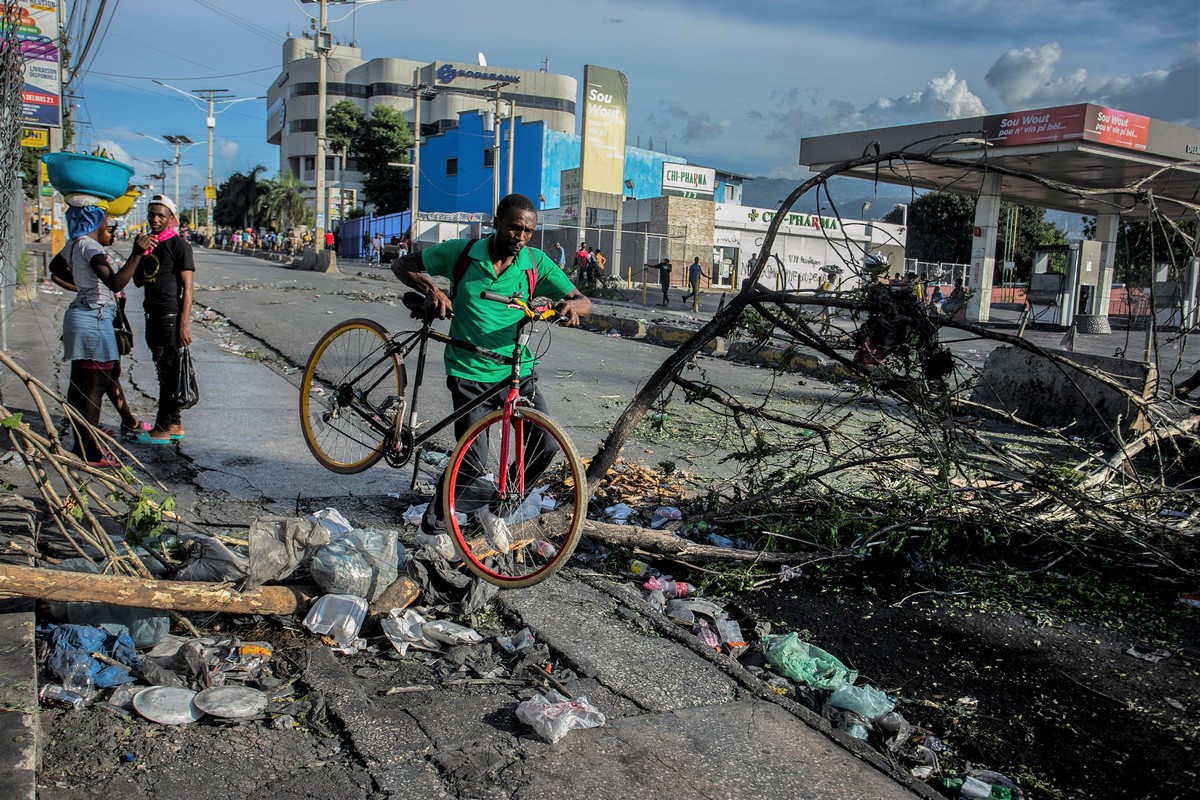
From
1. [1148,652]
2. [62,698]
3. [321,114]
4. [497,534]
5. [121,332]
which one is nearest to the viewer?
[62,698]

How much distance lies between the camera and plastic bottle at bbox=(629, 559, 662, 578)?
4480mm

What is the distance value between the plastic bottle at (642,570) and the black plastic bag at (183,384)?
3.71 metres

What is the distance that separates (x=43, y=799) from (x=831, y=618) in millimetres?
3080

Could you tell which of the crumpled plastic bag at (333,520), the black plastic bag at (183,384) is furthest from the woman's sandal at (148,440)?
the crumpled plastic bag at (333,520)

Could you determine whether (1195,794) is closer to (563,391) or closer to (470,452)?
(470,452)

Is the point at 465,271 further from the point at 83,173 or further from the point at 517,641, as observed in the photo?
the point at 83,173

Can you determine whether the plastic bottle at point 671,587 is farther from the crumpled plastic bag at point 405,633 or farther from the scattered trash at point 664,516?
the crumpled plastic bag at point 405,633

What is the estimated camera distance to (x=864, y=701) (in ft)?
10.9

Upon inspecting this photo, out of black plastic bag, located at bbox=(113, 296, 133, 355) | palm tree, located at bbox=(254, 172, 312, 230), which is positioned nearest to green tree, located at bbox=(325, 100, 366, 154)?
palm tree, located at bbox=(254, 172, 312, 230)

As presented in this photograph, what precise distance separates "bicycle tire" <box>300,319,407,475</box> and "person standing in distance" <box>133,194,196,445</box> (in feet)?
4.89

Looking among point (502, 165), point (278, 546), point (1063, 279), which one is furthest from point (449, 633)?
point (502, 165)

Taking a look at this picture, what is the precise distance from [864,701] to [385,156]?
70.7 m

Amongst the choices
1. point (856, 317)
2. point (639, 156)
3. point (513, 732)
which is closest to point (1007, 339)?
point (856, 317)

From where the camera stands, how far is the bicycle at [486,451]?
390cm
